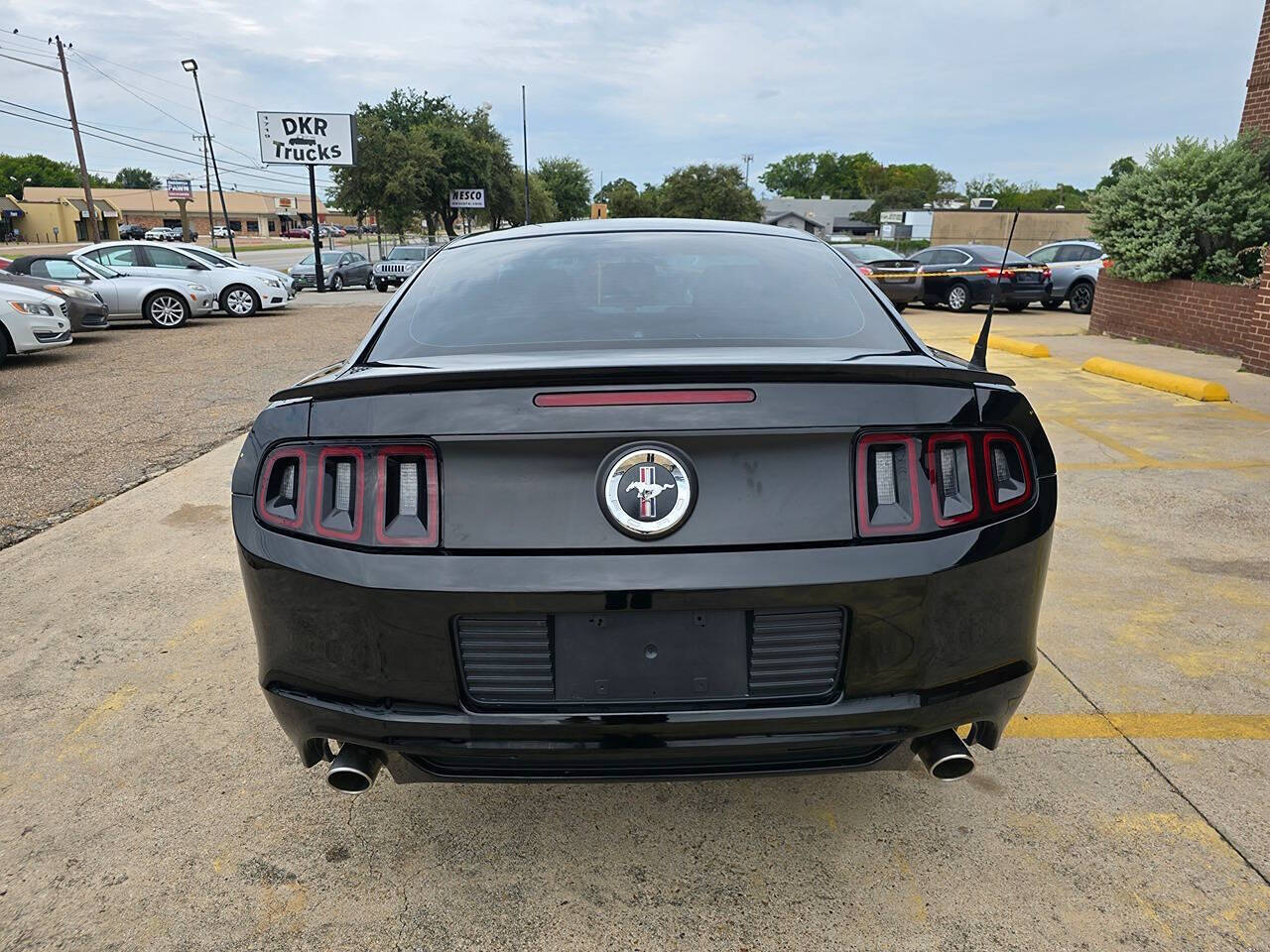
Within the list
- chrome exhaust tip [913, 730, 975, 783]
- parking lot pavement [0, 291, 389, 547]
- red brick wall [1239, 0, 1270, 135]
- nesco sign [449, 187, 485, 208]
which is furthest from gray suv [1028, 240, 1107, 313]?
nesco sign [449, 187, 485, 208]

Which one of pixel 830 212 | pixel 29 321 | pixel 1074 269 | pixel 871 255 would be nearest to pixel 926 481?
pixel 29 321

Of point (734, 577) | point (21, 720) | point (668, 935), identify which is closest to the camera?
point (734, 577)

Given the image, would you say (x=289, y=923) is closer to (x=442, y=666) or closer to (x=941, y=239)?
(x=442, y=666)

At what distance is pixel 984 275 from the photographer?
18609 millimetres

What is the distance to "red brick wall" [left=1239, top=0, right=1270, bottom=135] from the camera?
39.4ft

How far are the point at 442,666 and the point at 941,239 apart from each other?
6492 centimetres

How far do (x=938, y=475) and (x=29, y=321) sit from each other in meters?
12.8

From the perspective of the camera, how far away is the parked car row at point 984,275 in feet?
61.3

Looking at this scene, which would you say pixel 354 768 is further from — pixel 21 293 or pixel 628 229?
pixel 21 293

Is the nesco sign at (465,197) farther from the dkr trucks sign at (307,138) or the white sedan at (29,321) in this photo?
the white sedan at (29,321)

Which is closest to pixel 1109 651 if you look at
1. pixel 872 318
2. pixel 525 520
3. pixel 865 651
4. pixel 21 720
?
pixel 872 318

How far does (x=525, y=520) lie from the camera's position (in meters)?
1.84

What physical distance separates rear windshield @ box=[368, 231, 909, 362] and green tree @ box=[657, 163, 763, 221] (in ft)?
217

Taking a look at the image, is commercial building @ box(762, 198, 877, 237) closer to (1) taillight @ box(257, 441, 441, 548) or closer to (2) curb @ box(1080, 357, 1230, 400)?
(2) curb @ box(1080, 357, 1230, 400)
